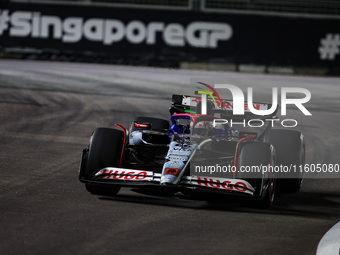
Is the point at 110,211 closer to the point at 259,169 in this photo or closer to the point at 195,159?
the point at 195,159

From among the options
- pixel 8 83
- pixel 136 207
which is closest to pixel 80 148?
pixel 136 207

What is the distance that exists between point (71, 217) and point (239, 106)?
2.94 meters

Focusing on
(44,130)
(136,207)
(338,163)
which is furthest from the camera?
(44,130)

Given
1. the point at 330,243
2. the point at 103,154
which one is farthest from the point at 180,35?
the point at 330,243

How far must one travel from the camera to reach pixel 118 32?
29578 millimetres

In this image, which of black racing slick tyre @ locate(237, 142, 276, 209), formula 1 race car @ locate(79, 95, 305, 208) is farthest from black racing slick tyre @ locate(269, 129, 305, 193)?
black racing slick tyre @ locate(237, 142, 276, 209)

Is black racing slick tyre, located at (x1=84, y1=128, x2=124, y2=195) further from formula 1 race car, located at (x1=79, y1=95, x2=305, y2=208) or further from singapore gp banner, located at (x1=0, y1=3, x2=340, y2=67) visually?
singapore gp banner, located at (x1=0, y1=3, x2=340, y2=67)

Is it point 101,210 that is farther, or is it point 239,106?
point 239,106

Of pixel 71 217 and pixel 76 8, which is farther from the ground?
pixel 76 8

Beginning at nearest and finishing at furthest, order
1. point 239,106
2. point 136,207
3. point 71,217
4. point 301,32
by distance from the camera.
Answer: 1. point 71,217
2. point 136,207
3. point 239,106
4. point 301,32

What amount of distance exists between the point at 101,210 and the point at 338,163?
15.9 feet

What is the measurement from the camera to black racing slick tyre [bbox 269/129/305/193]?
8.68 m

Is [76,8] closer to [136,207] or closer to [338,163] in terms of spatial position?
[338,163]

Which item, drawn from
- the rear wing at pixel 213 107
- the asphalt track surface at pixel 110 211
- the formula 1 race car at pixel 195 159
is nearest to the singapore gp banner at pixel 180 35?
the asphalt track surface at pixel 110 211
